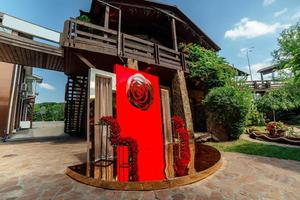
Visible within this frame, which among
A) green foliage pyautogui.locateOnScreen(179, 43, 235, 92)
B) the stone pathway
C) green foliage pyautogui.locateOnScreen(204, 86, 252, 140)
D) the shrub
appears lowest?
the stone pathway

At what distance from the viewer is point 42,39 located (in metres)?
8.30

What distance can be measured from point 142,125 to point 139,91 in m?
1.04

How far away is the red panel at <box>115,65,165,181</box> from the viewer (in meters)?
4.20

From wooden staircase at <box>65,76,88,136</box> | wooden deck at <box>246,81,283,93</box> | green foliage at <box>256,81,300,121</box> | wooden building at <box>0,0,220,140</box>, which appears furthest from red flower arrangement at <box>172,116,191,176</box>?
wooden deck at <box>246,81,283,93</box>

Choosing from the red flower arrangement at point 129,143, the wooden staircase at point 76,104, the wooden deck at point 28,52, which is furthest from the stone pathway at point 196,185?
the wooden staircase at point 76,104

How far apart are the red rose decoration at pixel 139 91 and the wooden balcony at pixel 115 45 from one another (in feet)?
7.04

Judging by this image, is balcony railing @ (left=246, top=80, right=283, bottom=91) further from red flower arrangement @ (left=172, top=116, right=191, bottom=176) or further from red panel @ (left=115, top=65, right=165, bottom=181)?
red panel @ (left=115, top=65, right=165, bottom=181)

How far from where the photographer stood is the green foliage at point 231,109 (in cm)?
761

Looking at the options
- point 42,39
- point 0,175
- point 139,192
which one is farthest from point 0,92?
point 139,192

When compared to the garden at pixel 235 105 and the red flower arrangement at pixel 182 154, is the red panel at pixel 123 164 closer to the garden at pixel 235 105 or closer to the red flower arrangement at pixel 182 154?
the red flower arrangement at pixel 182 154

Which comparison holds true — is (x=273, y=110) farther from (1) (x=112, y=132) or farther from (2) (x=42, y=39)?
(2) (x=42, y=39)

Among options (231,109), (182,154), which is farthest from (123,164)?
(231,109)

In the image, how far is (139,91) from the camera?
190 inches

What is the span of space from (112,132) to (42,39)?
305 inches
